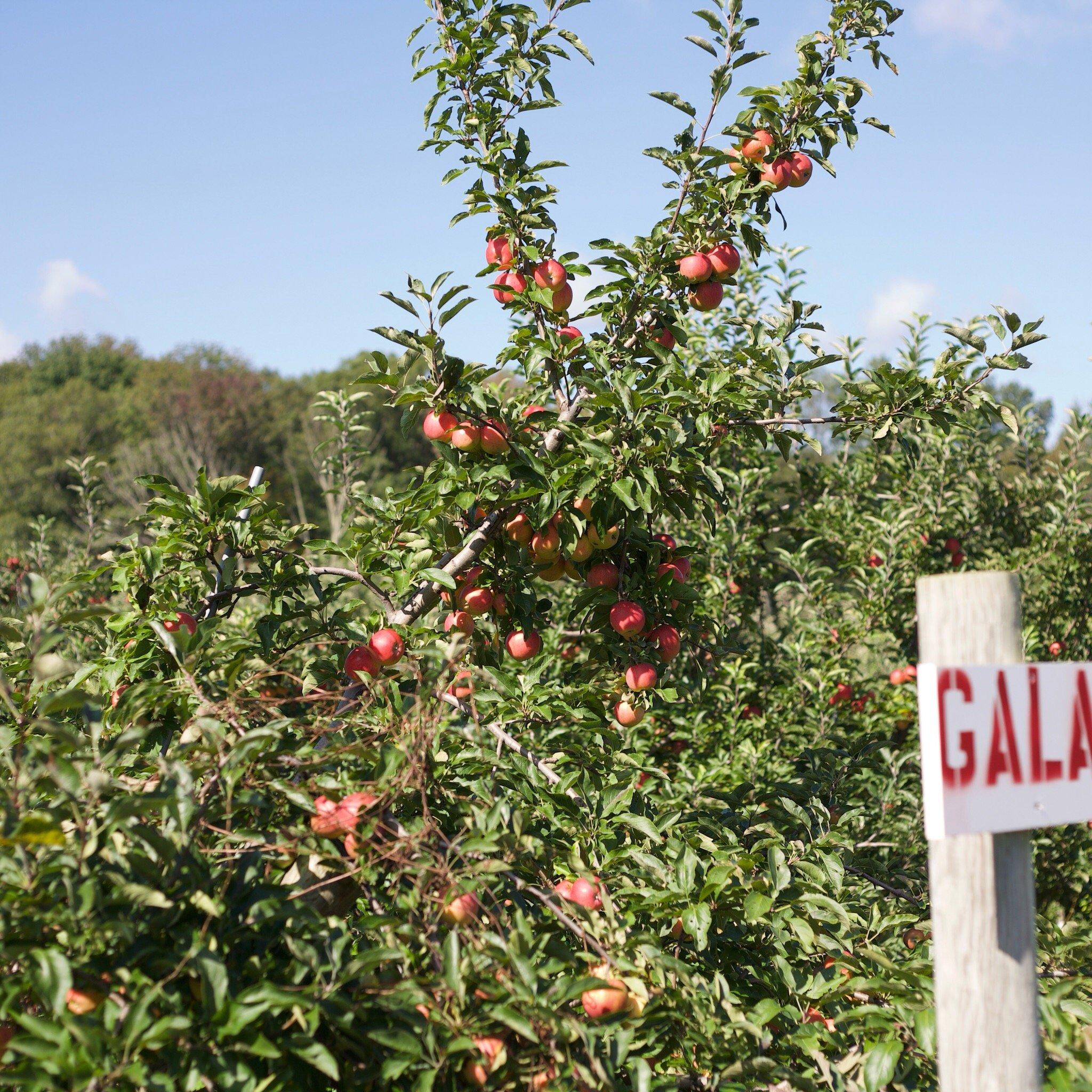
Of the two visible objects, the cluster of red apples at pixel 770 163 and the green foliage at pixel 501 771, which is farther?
the cluster of red apples at pixel 770 163

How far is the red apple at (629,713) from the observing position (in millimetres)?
2404

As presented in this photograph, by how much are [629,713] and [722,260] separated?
1176 millimetres

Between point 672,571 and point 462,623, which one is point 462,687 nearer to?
point 462,623

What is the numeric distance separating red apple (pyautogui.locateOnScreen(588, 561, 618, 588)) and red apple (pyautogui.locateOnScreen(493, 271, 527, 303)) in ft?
2.36

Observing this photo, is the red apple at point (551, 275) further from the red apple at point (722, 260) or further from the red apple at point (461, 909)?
the red apple at point (461, 909)

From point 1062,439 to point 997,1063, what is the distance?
4.26 metres

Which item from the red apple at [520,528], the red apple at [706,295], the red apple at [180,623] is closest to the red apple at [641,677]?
the red apple at [520,528]

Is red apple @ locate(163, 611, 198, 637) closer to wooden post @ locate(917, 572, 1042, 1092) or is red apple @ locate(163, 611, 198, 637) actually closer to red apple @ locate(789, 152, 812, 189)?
wooden post @ locate(917, 572, 1042, 1092)

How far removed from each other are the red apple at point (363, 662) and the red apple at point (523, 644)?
430mm

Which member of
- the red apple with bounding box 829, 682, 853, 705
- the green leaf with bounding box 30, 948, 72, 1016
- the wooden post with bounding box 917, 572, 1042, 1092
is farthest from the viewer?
the red apple with bounding box 829, 682, 853, 705

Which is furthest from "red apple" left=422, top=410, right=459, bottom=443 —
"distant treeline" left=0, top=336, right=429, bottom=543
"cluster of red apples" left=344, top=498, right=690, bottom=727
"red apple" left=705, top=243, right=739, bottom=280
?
"distant treeline" left=0, top=336, right=429, bottom=543

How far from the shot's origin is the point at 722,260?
2293 millimetres

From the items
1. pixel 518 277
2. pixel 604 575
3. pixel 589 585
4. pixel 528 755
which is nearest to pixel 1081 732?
pixel 528 755

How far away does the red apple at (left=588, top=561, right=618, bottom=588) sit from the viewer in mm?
2342
